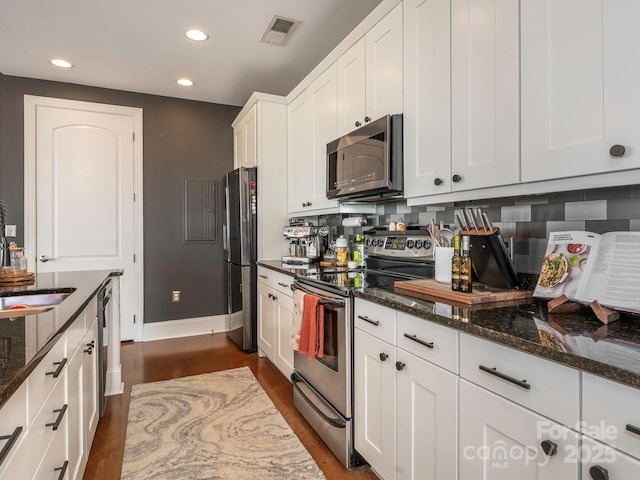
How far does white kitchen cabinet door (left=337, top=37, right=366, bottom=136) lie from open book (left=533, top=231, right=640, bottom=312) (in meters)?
1.37

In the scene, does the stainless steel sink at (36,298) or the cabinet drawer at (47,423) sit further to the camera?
the stainless steel sink at (36,298)

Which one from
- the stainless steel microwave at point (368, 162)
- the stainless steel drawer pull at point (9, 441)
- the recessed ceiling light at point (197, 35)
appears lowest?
the stainless steel drawer pull at point (9, 441)

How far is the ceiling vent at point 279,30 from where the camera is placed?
8.68 feet

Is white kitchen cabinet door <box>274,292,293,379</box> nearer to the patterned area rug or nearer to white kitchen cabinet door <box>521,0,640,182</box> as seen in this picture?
the patterned area rug

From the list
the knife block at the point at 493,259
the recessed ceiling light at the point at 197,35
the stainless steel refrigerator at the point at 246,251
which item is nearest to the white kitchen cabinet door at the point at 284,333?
the stainless steel refrigerator at the point at 246,251

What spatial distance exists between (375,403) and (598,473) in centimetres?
92

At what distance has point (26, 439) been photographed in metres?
0.89

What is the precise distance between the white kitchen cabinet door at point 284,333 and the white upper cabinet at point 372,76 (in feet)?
4.11

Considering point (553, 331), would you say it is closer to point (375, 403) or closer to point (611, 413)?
point (611, 413)

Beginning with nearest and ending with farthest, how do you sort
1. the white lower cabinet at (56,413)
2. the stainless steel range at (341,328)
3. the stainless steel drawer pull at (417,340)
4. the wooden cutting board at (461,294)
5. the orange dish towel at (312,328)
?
the white lower cabinet at (56,413)
the stainless steel drawer pull at (417,340)
the wooden cutting board at (461,294)
the stainless steel range at (341,328)
the orange dish towel at (312,328)

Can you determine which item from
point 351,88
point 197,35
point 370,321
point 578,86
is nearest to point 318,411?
point 370,321

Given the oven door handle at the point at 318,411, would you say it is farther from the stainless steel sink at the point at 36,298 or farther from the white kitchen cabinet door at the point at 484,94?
the stainless steel sink at the point at 36,298

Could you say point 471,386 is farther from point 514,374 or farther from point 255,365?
point 255,365

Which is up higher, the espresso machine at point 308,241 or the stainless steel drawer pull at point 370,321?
the espresso machine at point 308,241
